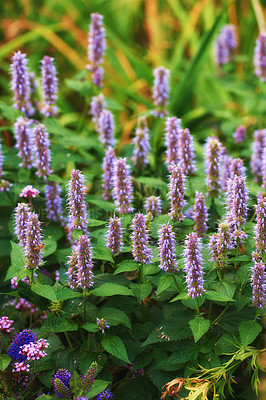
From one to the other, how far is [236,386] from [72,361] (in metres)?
0.91

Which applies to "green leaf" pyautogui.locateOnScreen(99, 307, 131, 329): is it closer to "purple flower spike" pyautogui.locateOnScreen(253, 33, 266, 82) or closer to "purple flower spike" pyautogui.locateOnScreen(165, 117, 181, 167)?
"purple flower spike" pyautogui.locateOnScreen(165, 117, 181, 167)

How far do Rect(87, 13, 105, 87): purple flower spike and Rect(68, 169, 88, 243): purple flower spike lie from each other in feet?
6.52

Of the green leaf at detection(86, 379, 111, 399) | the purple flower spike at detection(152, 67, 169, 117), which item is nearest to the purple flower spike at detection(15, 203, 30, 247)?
the green leaf at detection(86, 379, 111, 399)

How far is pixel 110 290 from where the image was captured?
7.83ft

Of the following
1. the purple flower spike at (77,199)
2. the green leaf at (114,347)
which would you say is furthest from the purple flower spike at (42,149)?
the green leaf at (114,347)

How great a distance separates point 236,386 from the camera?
2707 mm

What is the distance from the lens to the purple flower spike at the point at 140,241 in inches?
95.0

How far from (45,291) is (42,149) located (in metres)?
1.18

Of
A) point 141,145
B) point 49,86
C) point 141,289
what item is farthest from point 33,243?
point 49,86

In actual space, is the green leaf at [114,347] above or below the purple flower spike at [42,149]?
below

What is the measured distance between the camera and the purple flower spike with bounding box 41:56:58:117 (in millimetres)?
3675

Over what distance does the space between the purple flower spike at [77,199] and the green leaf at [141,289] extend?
17.2 inches

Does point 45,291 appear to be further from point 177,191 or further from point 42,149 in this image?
point 42,149

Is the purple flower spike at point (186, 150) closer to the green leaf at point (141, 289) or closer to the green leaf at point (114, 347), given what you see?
the green leaf at point (141, 289)
